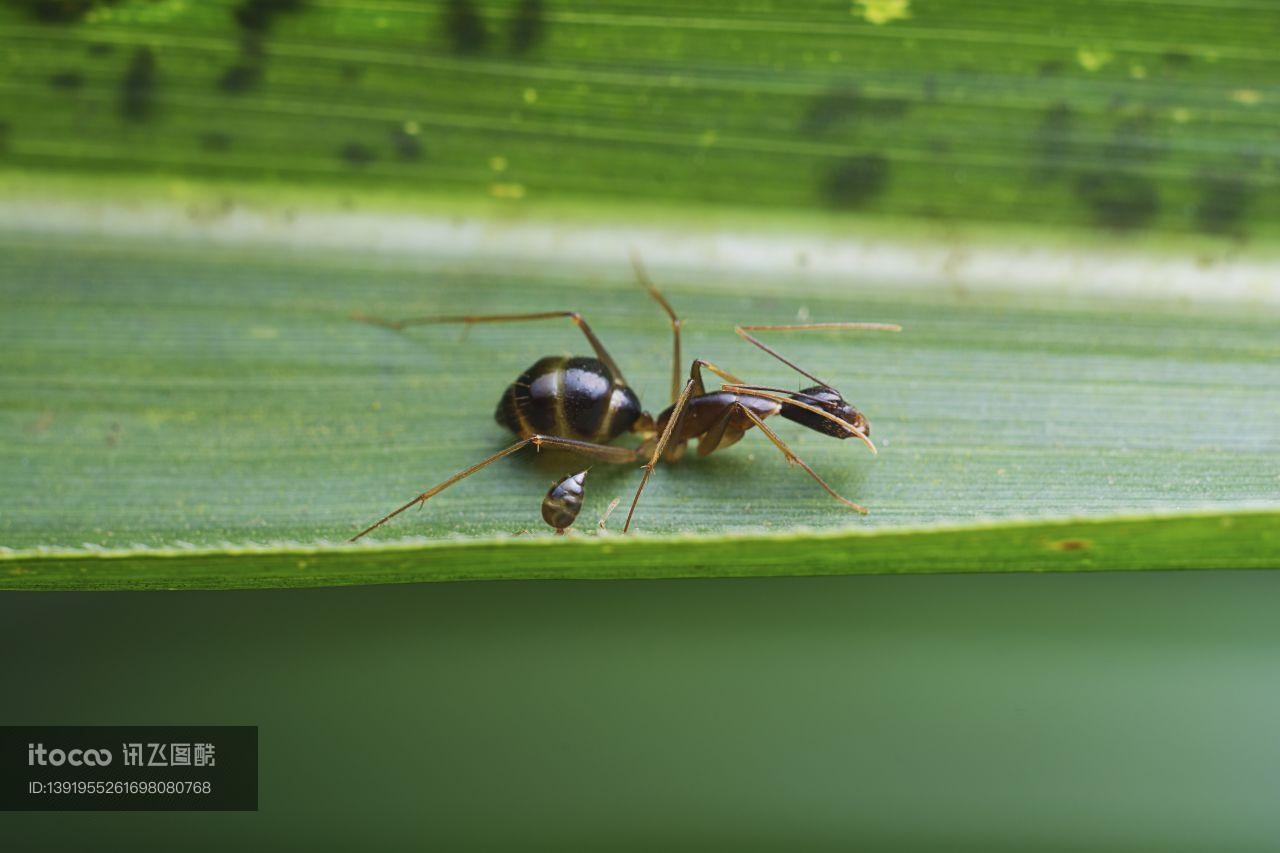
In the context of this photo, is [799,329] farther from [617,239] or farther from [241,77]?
[241,77]

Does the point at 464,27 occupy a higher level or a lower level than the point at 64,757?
higher

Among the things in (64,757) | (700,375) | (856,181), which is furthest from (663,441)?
(64,757)

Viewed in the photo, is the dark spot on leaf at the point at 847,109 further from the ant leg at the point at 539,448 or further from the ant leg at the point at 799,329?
the ant leg at the point at 539,448

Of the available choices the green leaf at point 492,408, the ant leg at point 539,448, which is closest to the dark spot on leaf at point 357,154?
the green leaf at point 492,408

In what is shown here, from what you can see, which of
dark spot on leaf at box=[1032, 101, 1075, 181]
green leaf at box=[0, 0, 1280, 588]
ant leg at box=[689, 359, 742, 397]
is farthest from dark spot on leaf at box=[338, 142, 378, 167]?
dark spot on leaf at box=[1032, 101, 1075, 181]

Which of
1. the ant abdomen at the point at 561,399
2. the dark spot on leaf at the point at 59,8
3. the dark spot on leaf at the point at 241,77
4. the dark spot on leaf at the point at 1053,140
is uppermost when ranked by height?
the dark spot on leaf at the point at 59,8

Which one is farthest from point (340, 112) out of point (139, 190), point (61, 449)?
point (61, 449)
